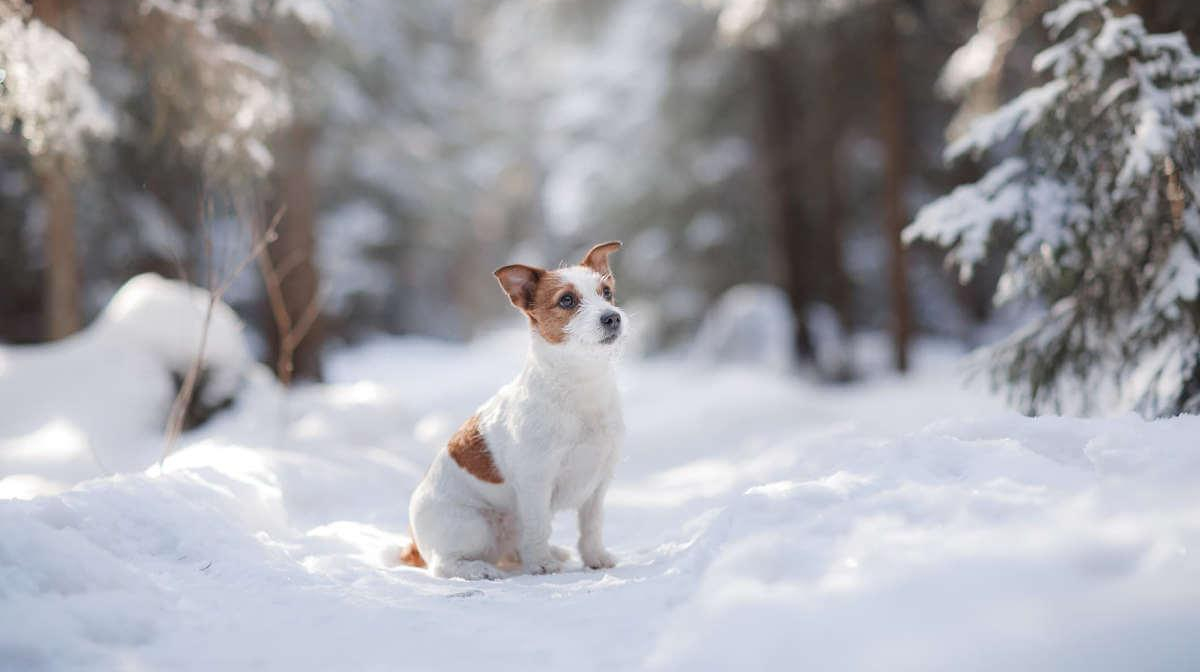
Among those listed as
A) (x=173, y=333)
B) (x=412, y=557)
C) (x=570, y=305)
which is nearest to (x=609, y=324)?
(x=570, y=305)

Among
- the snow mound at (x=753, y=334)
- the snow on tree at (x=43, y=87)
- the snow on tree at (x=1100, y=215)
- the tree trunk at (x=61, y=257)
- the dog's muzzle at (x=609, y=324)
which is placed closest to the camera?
the dog's muzzle at (x=609, y=324)

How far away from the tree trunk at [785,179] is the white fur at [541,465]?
31.9 feet

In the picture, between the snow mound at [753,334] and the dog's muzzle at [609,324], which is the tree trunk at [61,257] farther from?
the snow mound at [753,334]

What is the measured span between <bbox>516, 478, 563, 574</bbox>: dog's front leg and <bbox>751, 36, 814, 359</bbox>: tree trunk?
10.1 m

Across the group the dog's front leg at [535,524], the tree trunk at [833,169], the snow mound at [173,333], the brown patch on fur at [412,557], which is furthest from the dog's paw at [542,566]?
the tree trunk at [833,169]

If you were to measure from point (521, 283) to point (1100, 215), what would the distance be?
3.35 metres

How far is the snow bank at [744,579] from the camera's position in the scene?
2.14 metres

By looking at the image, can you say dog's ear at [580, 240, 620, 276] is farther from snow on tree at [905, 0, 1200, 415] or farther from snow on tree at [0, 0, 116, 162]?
snow on tree at [0, 0, 116, 162]

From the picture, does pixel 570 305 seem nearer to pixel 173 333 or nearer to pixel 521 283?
pixel 521 283

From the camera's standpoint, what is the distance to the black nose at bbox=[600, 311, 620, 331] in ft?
12.3

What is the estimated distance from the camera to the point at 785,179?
1299 centimetres

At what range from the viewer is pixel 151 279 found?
28.0 feet

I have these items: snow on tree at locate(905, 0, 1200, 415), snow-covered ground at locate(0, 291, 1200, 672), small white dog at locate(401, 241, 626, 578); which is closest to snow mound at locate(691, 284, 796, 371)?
snow on tree at locate(905, 0, 1200, 415)

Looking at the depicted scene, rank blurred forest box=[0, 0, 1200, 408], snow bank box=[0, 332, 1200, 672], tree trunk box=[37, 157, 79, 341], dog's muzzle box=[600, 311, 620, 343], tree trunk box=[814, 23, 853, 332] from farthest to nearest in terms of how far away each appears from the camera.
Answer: tree trunk box=[814, 23, 853, 332] → tree trunk box=[37, 157, 79, 341] → blurred forest box=[0, 0, 1200, 408] → dog's muzzle box=[600, 311, 620, 343] → snow bank box=[0, 332, 1200, 672]
